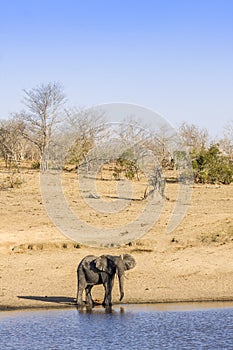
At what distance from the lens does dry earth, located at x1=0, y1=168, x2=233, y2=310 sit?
17812mm

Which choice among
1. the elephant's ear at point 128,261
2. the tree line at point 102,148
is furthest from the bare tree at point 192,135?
the elephant's ear at point 128,261

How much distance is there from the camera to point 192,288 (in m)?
18.4

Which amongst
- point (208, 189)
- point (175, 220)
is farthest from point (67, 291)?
point (208, 189)

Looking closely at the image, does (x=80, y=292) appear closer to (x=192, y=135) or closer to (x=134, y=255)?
(x=134, y=255)

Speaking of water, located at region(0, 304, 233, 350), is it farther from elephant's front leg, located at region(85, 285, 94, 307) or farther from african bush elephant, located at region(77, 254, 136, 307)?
african bush elephant, located at region(77, 254, 136, 307)

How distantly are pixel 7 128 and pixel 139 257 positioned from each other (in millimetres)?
34328

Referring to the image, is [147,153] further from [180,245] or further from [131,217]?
[180,245]

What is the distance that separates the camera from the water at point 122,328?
1311 centimetres

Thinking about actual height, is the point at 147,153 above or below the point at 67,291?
above

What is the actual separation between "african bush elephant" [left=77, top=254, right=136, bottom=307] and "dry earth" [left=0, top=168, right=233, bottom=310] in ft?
Result: 1.73

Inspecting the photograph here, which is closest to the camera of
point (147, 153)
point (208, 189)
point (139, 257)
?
point (139, 257)

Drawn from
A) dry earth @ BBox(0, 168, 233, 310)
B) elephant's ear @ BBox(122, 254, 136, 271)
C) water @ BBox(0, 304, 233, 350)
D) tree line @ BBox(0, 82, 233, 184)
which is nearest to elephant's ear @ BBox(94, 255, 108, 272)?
elephant's ear @ BBox(122, 254, 136, 271)

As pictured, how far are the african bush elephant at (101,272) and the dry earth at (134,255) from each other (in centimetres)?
53

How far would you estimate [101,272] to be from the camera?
54.5 ft
